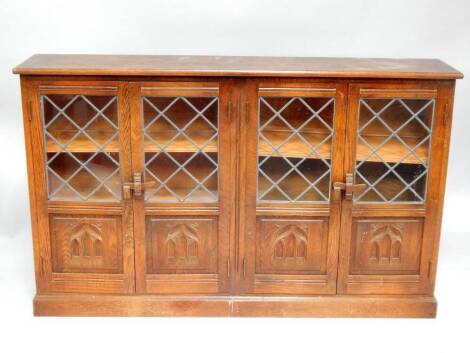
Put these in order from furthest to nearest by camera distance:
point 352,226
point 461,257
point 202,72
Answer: point 461,257
point 352,226
point 202,72

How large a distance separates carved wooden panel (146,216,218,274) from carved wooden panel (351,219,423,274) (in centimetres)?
65

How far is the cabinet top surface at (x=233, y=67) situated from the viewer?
348cm

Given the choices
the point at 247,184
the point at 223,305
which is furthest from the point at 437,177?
the point at 223,305

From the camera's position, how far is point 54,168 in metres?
3.69

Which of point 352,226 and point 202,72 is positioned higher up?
point 202,72

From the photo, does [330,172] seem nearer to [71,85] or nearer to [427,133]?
[427,133]

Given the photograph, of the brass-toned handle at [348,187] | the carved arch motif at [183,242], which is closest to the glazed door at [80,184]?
the carved arch motif at [183,242]

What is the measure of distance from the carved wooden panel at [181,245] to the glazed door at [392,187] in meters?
0.60

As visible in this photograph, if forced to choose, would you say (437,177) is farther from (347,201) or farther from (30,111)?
(30,111)

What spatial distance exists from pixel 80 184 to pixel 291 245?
100cm

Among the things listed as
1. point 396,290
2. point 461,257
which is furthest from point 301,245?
point 461,257

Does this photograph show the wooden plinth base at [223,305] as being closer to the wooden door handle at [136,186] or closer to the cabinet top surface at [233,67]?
the wooden door handle at [136,186]

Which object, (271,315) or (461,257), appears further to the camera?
(461,257)
